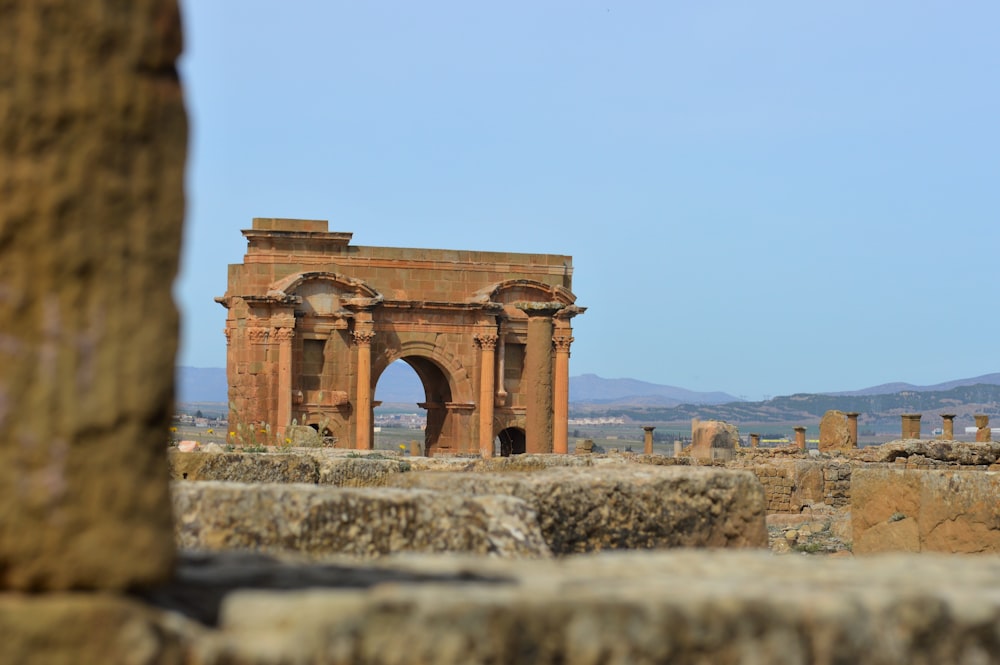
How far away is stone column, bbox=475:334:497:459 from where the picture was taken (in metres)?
30.6

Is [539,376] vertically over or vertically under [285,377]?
under

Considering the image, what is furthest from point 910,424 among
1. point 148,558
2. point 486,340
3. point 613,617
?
point 148,558

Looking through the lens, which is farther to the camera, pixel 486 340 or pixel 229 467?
pixel 486 340

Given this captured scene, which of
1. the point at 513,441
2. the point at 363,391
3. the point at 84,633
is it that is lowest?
the point at 84,633

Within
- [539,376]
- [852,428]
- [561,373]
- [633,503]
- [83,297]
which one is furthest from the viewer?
[852,428]

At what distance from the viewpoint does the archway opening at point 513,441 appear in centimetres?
3202

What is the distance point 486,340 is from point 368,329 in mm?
2665

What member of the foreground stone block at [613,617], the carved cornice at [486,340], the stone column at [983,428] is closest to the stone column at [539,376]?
the carved cornice at [486,340]

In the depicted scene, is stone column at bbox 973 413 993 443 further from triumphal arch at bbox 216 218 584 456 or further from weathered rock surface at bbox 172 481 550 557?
weathered rock surface at bbox 172 481 550 557

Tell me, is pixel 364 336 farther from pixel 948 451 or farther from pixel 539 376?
pixel 948 451

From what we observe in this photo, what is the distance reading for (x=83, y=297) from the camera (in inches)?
84.1

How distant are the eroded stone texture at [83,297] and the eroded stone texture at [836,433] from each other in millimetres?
35402

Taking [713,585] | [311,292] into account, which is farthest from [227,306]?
[713,585]

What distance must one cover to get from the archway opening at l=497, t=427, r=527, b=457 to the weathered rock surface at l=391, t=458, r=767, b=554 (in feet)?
87.6
